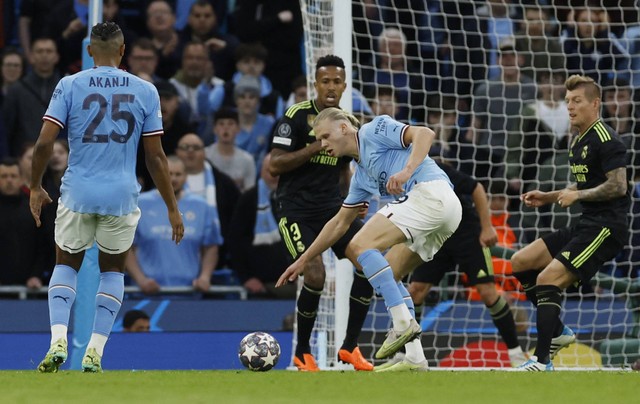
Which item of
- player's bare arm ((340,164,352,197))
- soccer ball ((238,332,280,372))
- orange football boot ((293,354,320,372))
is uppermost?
player's bare arm ((340,164,352,197))

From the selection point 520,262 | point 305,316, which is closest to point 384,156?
point 520,262

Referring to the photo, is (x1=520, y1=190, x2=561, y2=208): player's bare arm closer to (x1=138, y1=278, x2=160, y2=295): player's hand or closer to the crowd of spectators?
the crowd of spectators

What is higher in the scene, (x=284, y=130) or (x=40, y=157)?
(x=284, y=130)

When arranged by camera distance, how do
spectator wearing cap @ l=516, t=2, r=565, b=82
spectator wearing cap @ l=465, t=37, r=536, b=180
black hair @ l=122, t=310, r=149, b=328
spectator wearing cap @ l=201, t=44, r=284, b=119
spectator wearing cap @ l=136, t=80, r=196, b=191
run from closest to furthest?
black hair @ l=122, t=310, r=149, b=328
spectator wearing cap @ l=465, t=37, r=536, b=180
spectator wearing cap @ l=136, t=80, r=196, b=191
spectator wearing cap @ l=516, t=2, r=565, b=82
spectator wearing cap @ l=201, t=44, r=284, b=119

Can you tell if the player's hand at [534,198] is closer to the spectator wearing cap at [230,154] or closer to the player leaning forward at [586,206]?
the player leaning forward at [586,206]

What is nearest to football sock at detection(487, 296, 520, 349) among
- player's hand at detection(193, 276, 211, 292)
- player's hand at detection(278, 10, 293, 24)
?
player's hand at detection(193, 276, 211, 292)

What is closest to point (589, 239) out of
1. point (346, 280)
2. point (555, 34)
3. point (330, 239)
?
point (330, 239)

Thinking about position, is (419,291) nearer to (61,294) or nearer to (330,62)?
(330,62)

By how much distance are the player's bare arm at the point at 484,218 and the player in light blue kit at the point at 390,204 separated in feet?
6.19

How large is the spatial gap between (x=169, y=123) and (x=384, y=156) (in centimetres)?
539

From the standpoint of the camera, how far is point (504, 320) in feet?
35.9

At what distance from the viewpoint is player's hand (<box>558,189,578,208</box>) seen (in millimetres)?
8734

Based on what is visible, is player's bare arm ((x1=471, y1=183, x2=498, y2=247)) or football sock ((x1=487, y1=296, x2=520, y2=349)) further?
football sock ((x1=487, y1=296, x2=520, y2=349))

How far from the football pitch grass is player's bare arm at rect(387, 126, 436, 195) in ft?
3.88
